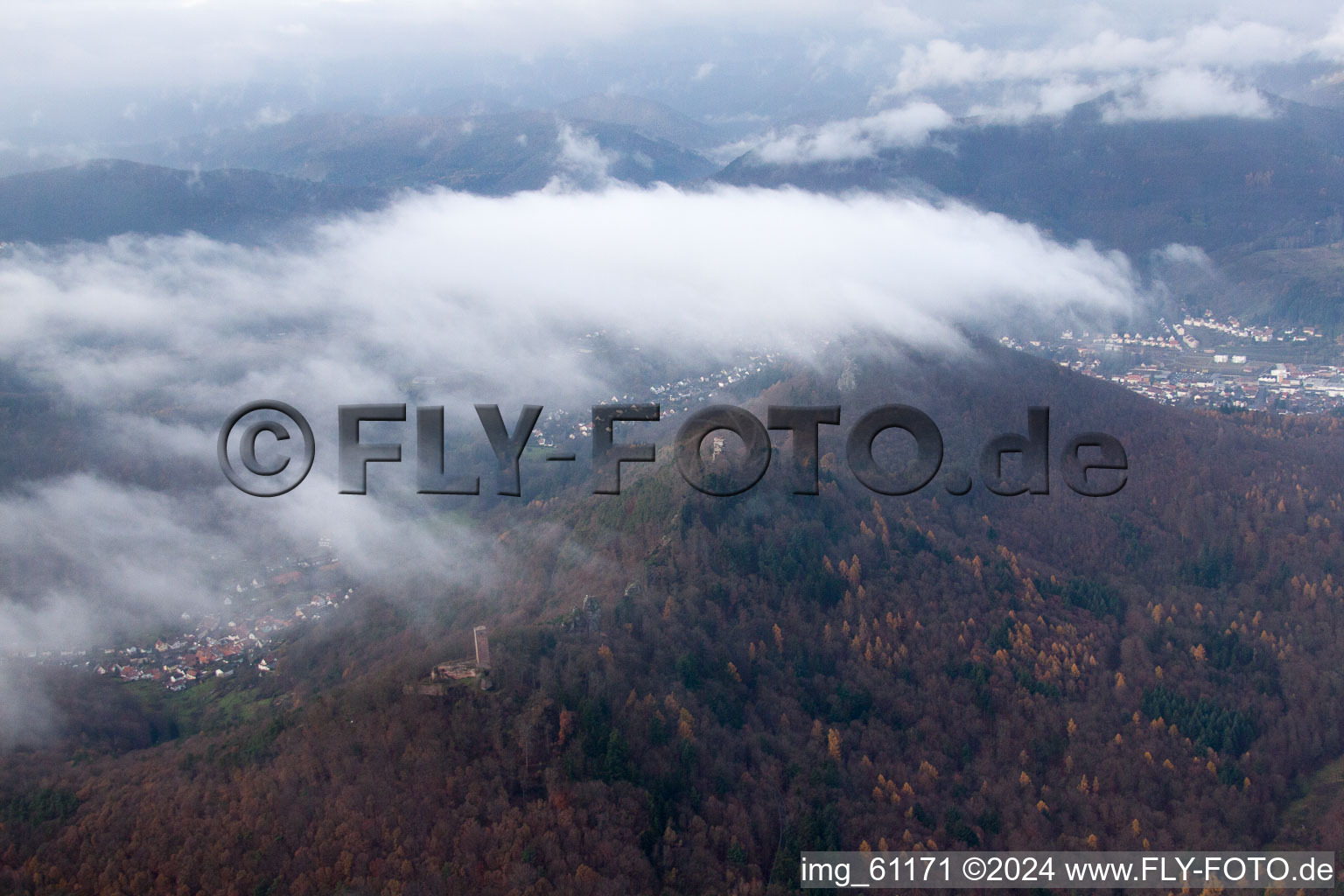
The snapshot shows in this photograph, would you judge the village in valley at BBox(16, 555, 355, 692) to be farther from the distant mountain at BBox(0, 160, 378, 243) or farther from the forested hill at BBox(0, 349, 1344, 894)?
the distant mountain at BBox(0, 160, 378, 243)

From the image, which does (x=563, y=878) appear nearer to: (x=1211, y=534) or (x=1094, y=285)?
(x=1211, y=534)

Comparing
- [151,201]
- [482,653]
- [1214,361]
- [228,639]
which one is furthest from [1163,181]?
[482,653]

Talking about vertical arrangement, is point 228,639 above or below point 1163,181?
below

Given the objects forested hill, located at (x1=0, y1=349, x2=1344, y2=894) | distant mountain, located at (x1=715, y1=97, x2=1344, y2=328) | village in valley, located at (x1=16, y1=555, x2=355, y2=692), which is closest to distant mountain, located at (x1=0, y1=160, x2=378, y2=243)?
distant mountain, located at (x1=715, y1=97, x2=1344, y2=328)

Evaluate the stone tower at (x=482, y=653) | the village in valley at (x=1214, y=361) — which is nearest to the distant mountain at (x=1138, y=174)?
the village in valley at (x=1214, y=361)

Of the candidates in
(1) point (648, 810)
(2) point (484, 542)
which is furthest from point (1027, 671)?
(2) point (484, 542)

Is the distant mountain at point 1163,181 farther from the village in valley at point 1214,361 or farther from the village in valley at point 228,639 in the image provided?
the village in valley at point 228,639

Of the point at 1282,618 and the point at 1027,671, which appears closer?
the point at 1027,671
